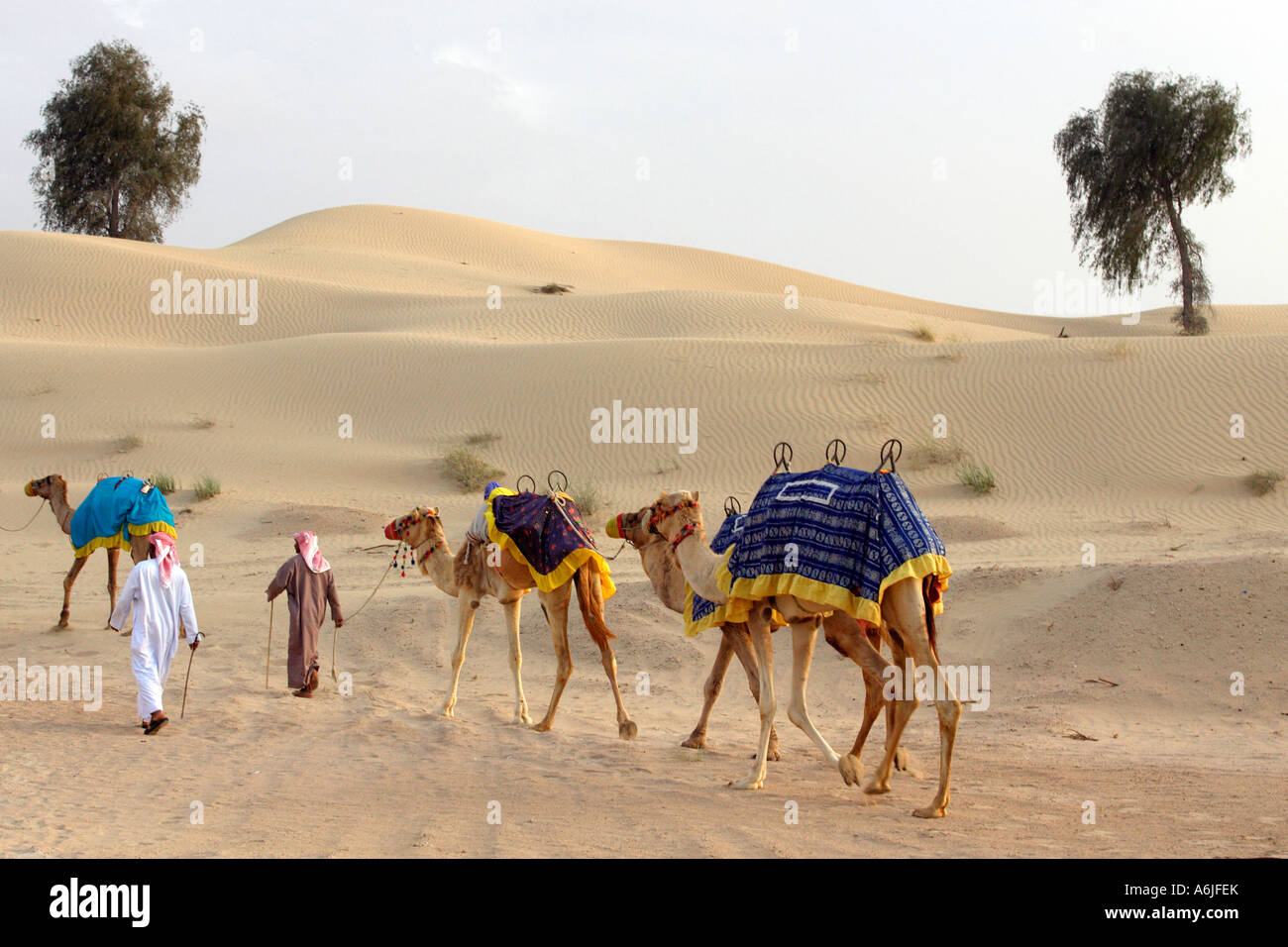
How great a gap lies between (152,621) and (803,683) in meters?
5.21

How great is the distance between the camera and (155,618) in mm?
9031

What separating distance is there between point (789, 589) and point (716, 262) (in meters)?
69.2

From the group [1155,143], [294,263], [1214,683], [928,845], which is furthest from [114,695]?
[294,263]

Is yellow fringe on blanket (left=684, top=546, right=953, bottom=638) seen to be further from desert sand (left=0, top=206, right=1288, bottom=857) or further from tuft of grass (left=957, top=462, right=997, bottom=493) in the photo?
tuft of grass (left=957, top=462, right=997, bottom=493)

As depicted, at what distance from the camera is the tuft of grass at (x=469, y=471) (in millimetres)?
22250

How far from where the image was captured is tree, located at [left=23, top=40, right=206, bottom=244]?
5516cm

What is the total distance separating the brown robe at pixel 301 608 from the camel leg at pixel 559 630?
237 centimetres

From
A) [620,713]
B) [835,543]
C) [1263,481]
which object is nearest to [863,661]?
[835,543]

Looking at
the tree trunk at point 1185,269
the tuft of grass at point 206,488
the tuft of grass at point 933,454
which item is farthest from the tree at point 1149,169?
the tuft of grass at point 206,488

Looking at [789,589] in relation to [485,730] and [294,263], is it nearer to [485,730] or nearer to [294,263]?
[485,730]

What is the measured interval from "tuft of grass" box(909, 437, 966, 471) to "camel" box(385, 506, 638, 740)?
1447cm

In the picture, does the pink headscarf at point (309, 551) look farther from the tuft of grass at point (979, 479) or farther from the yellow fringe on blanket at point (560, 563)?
the tuft of grass at point (979, 479)

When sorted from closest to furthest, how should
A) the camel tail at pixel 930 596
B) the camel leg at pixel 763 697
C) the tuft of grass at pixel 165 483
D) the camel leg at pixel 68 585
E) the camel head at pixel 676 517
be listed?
the camel tail at pixel 930 596 < the camel leg at pixel 763 697 < the camel head at pixel 676 517 < the camel leg at pixel 68 585 < the tuft of grass at pixel 165 483
